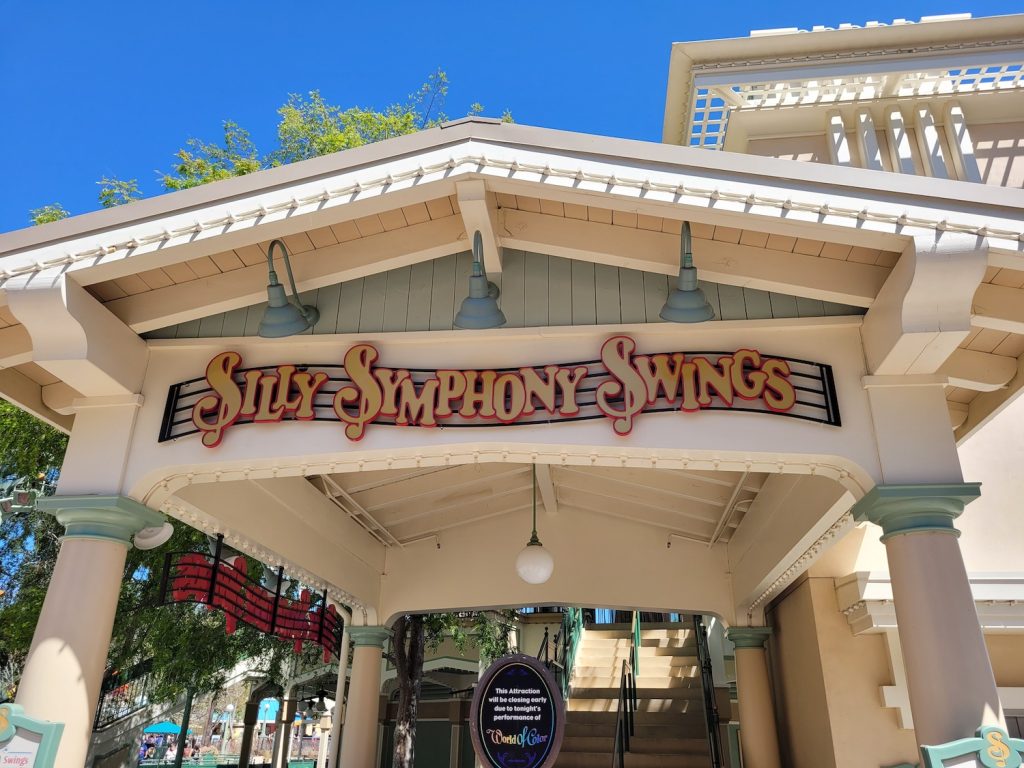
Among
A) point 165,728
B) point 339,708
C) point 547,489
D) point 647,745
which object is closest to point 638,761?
point 647,745

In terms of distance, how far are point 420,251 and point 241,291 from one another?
131cm

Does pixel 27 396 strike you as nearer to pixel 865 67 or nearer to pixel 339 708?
pixel 339 708

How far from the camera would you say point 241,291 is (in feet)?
18.4

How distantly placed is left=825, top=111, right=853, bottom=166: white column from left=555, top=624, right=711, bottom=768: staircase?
24.9 ft

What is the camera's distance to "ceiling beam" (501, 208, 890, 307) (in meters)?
5.15

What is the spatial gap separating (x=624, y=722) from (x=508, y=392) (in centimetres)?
667

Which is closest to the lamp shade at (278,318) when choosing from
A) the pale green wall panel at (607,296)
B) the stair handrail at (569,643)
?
the pale green wall panel at (607,296)

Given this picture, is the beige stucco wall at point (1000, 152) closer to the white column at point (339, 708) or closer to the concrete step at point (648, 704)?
the concrete step at point (648, 704)

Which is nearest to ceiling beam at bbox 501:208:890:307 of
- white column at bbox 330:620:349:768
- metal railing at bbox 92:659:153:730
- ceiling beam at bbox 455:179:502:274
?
ceiling beam at bbox 455:179:502:274

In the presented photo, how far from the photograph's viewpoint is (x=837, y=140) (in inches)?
342

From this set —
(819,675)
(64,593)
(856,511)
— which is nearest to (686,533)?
(819,675)

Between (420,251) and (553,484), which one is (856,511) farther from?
(553,484)

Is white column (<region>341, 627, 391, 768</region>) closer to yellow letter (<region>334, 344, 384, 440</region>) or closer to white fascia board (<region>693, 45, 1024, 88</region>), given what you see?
yellow letter (<region>334, 344, 384, 440</region>)

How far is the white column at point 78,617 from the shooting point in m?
4.92
